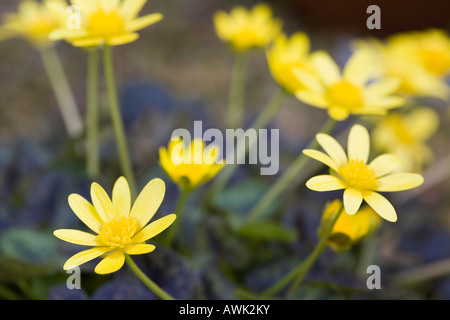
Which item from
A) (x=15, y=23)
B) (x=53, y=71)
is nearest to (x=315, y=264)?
(x=15, y=23)

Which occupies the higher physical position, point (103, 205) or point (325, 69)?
point (325, 69)

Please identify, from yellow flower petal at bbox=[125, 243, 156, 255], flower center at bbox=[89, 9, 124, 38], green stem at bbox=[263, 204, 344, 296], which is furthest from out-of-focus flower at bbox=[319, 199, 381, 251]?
flower center at bbox=[89, 9, 124, 38]

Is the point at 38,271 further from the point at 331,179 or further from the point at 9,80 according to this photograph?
the point at 9,80

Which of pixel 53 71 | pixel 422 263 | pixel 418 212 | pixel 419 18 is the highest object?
pixel 419 18

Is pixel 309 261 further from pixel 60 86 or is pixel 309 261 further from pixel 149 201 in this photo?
pixel 60 86

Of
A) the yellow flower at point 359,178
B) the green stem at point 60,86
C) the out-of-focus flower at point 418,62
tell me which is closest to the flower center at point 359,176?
the yellow flower at point 359,178

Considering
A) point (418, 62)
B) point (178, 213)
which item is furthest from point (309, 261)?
point (418, 62)
